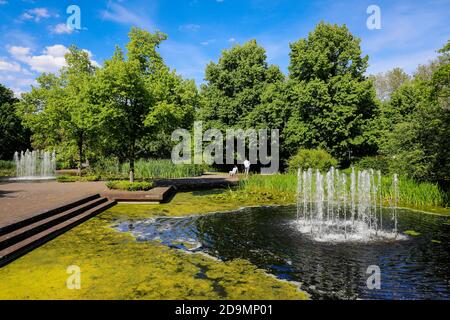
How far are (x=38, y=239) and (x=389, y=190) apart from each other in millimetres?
17353

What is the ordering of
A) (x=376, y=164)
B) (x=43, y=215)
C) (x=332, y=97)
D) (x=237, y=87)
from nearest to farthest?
(x=43, y=215), (x=376, y=164), (x=332, y=97), (x=237, y=87)

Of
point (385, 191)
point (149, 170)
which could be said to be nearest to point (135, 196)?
point (385, 191)

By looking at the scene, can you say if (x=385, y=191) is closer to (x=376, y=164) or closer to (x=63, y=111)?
(x=376, y=164)

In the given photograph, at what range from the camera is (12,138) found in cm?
4638

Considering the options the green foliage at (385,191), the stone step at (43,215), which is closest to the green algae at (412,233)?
the green foliage at (385,191)

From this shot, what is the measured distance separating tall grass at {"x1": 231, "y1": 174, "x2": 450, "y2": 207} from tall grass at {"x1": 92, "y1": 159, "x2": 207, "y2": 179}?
11716mm

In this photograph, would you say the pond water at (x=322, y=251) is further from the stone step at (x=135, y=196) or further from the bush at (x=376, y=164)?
the bush at (x=376, y=164)

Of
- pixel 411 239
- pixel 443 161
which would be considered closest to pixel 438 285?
pixel 411 239

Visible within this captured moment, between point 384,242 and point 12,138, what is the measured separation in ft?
169

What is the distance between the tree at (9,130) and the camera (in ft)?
151

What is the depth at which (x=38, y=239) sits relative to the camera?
919 cm

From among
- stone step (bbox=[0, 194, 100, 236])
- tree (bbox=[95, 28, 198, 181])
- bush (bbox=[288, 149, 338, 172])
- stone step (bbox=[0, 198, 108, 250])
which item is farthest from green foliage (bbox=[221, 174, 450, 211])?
stone step (bbox=[0, 198, 108, 250])

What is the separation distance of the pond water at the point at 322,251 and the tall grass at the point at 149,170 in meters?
19.8
